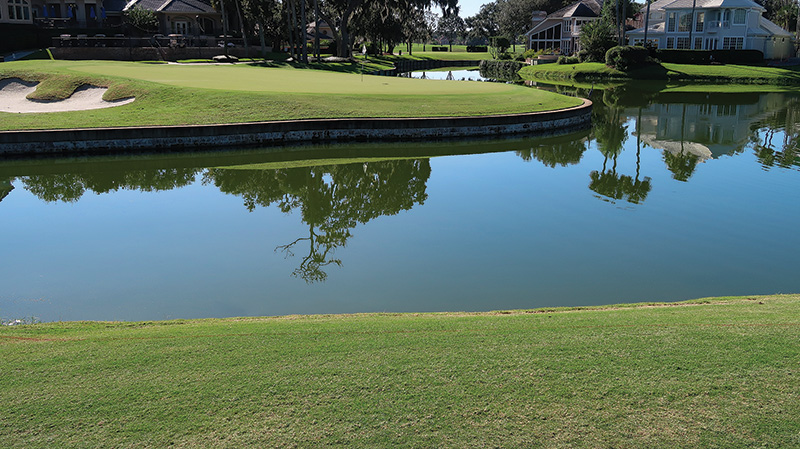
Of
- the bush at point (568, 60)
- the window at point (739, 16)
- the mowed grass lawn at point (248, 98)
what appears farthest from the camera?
the bush at point (568, 60)

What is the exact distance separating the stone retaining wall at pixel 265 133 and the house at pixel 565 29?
189 feet

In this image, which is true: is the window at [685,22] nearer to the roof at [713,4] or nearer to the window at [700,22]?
the window at [700,22]

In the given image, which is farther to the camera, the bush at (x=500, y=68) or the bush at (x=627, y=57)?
the bush at (x=500, y=68)

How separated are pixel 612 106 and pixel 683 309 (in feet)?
102

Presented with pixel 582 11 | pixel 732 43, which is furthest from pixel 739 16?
pixel 582 11

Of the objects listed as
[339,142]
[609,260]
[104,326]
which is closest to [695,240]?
[609,260]

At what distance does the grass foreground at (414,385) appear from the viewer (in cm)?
454

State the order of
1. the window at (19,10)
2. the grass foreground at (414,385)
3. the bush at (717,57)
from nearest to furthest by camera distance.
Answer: the grass foreground at (414,385), the window at (19,10), the bush at (717,57)

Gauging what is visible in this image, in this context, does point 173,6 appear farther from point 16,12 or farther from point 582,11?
point 582,11

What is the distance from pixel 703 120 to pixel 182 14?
5107 cm

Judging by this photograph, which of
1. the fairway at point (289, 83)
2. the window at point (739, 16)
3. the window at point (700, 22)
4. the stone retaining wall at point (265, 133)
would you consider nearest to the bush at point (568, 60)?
the window at point (700, 22)

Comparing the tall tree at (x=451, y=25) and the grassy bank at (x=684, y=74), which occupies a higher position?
the tall tree at (x=451, y=25)

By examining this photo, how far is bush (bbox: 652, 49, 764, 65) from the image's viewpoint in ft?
192

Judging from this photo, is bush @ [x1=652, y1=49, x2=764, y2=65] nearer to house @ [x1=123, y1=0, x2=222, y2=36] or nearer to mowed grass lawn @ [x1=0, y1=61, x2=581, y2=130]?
mowed grass lawn @ [x1=0, y1=61, x2=581, y2=130]
